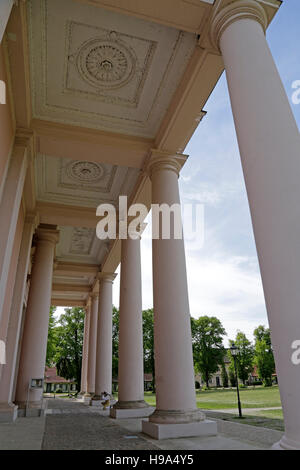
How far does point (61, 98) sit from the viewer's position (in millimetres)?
18531

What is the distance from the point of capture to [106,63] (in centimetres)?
1667

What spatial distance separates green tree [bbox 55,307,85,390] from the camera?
331 feet

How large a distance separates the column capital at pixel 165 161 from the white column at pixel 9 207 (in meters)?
7.90

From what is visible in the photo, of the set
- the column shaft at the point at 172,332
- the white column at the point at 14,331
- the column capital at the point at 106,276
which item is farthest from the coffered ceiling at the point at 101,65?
the column capital at the point at 106,276

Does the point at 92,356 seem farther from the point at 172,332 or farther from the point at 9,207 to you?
the point at 9,207

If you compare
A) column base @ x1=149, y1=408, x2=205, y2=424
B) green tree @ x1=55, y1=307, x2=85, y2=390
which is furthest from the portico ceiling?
green tree @ x1=55, y1=307, x2=85, y2=390

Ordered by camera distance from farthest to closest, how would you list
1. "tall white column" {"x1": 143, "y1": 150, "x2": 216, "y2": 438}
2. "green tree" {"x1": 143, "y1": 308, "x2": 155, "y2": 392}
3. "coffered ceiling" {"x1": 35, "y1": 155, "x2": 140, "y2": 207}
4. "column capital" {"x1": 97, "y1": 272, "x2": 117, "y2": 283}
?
"green tree" {"x1": 143, "y1": 308, "x2": 155, "y2": 392}, "column capital" {"x1": 97, "y1": 272, "x2": 117, "y2": 283}, "coffered ceiling" {"x1": 35, "y1": 155, "x2": 140, "y2": 207}, "tall white column" {"x1": 143, "y1": 150, "x2": 216, "y2": 438}

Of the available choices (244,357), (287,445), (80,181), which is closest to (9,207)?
(80,181)

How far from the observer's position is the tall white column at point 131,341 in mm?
22706

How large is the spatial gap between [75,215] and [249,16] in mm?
22090

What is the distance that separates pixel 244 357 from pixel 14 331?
417 ft

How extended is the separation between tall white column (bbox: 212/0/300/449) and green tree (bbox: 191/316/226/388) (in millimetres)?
123518

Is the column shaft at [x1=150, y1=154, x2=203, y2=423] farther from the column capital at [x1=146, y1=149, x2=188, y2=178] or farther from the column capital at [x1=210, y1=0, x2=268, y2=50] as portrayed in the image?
the column capital at [x1=210, y1=0, x2=268, y2=50]
